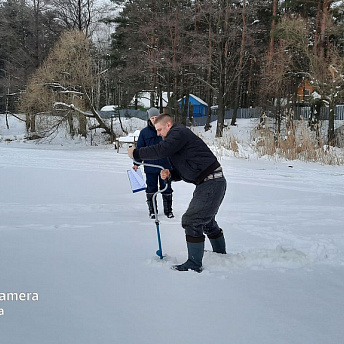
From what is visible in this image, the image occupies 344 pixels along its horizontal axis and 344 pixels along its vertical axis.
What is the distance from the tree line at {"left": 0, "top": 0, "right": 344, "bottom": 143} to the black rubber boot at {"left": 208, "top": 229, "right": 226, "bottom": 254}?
1460 centimetres

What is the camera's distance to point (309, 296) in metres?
2.57

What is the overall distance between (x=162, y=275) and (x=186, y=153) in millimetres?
1015

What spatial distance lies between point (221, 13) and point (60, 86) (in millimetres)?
10268

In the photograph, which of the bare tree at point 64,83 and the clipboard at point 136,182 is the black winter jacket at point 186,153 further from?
the bare tree at point 64,83

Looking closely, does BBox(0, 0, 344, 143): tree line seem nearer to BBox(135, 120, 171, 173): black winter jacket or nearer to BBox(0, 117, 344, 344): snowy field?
BBox(135, 120, 171, 173): black winter jacket

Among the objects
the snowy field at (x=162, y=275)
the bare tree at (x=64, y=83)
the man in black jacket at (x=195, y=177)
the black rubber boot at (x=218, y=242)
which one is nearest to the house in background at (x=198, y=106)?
the bare tree at (x=64, y=83)

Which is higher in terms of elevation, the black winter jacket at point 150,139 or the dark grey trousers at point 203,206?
the black winter jacket at point 150,139

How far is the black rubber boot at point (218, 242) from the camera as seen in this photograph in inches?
131

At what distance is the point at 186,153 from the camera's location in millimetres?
3055

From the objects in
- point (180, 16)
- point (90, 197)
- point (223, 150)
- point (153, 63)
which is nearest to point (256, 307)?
point (90, 197)

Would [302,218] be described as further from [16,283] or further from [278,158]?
[278,158]

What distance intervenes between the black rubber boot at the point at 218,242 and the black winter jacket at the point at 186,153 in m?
0.60

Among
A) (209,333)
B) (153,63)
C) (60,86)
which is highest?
(153,63)

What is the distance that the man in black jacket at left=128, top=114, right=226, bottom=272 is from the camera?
9.74ft
